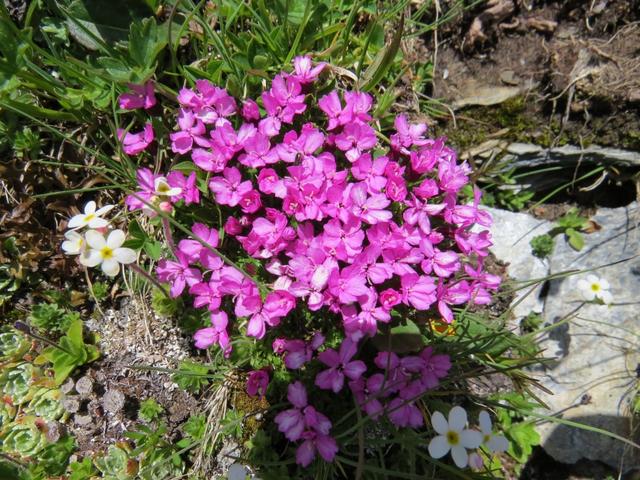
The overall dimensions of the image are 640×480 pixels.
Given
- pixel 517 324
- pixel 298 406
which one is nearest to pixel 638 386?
pixel 517 324

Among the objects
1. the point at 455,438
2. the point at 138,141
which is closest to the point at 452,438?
the point at 455,438

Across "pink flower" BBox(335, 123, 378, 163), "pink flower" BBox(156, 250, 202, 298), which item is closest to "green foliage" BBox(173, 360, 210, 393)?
"pink flower" BBox(156, 250, 202, 298)

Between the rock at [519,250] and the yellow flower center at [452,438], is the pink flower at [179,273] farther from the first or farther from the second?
the rock at [519,250]

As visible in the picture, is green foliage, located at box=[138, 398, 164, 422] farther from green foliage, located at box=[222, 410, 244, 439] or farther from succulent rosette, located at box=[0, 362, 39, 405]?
succulent rosette, located at box=[0, 362, 39, 405]

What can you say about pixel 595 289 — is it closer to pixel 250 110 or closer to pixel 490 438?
pixel 490 438

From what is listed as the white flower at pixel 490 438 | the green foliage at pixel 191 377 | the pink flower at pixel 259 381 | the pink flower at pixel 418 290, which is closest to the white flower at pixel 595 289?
the white flower at pixel 490 438

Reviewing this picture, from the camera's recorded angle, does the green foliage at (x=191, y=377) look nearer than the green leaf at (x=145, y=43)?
No

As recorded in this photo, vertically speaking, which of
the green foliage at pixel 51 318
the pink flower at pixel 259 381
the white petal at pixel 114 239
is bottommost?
the green foliage at pixel 51 318
